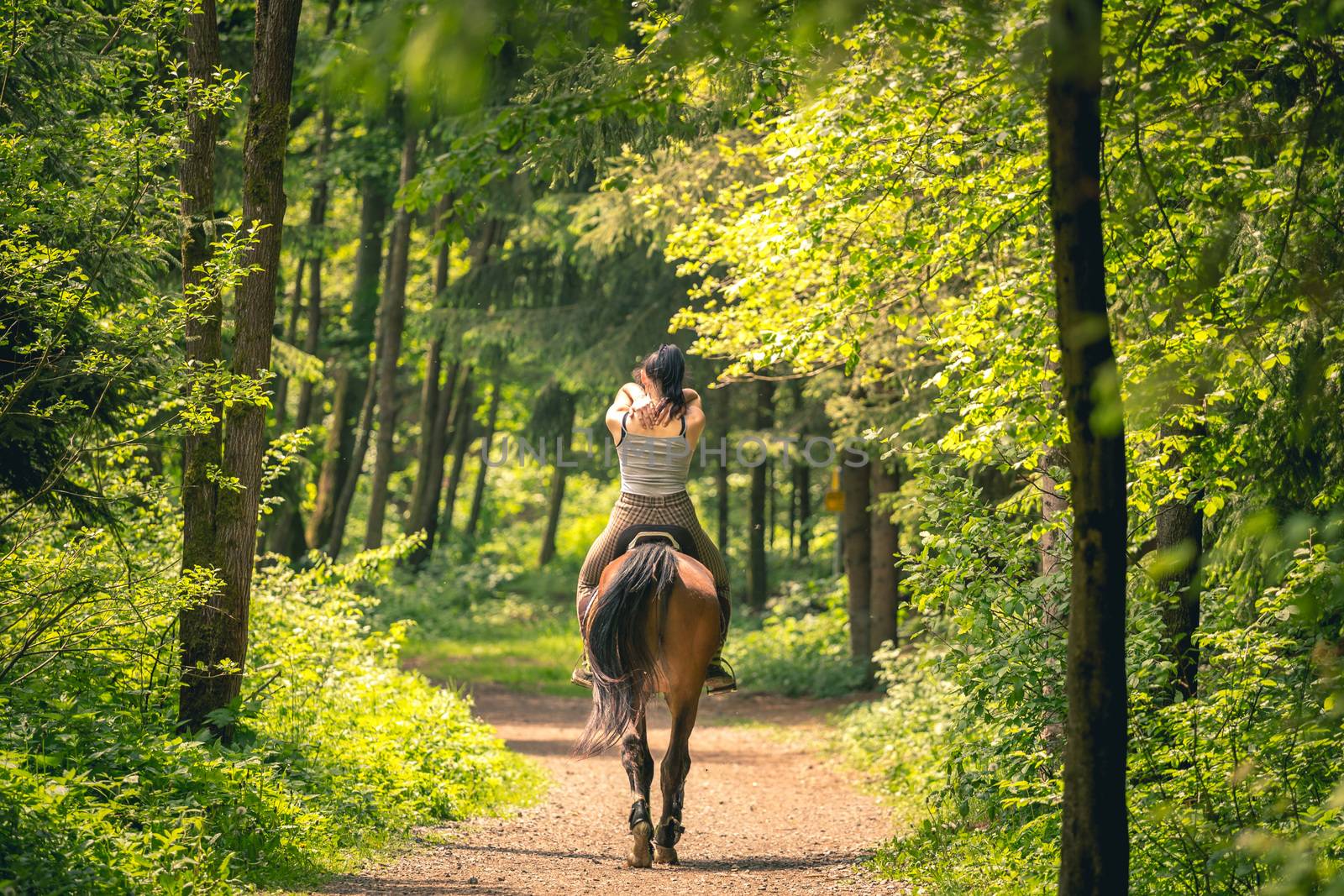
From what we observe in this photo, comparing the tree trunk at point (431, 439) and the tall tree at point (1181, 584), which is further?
the tree trunk at point (431, 439)

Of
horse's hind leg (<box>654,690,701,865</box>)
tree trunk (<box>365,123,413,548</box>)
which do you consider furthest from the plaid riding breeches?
tree trunk (<box>365,123,413,548</box>)

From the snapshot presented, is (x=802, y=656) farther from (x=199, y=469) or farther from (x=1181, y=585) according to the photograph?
(x=199, y=469)

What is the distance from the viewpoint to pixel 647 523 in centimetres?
855

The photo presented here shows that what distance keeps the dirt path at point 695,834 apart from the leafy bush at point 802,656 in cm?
278

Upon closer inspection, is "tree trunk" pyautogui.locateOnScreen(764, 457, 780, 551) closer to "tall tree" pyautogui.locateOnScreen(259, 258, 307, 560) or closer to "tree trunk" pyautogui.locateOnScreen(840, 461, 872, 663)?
"tall tree" pyautogui.locateOnScreen(259, 258, 307, 560)

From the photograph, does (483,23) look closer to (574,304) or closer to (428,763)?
(428,763)

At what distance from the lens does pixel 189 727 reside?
7.64 meters

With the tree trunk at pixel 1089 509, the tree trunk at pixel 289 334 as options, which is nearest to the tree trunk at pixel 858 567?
the tree trunk at pixel 289 334

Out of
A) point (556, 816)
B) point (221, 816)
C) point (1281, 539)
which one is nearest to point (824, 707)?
point (556, 816)

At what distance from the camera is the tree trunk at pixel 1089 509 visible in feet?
13.7

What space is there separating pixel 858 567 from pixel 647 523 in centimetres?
1152

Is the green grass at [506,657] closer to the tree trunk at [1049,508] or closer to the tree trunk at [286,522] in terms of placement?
the tree trunk at [286,522]

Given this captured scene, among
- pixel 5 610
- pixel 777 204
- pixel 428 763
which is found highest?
pixel 777 204

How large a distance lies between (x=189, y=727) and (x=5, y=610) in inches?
60.5
